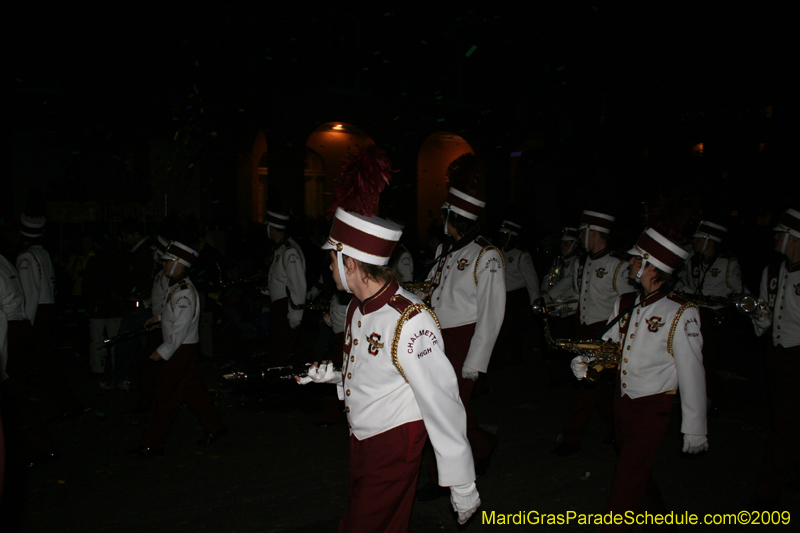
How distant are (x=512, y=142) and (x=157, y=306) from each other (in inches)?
662

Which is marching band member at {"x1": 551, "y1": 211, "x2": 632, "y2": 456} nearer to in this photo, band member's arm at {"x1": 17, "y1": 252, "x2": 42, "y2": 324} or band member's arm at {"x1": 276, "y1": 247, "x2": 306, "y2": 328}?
band member's arm at {"x1": 276, "y1": 247, "x2": 306, "y2": 328}

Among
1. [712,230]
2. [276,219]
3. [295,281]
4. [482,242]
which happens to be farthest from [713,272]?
[276,219]

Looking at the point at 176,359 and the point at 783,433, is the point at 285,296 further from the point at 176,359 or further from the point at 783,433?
the point at 783,433

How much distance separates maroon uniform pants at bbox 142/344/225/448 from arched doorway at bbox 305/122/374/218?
50.1ft

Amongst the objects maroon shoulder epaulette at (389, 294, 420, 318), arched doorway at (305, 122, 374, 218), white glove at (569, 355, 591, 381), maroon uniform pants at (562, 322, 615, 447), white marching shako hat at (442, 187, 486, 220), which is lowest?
maroon uniform pants at (562, 322, 615, 447)

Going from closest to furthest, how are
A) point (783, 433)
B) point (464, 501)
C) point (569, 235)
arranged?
point (464, 501)
point (783, 433)
point (569, 235)

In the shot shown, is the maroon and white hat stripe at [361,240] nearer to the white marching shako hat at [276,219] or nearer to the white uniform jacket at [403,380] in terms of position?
the white uniform jacket at [403,380]

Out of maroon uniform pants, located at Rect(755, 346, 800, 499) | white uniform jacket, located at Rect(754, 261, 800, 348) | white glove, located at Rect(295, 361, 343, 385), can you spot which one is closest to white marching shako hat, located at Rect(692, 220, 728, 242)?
white uniform jacket, located at Rect(754, 261, 800, 348)

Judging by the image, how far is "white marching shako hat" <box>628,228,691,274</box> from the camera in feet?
12.9

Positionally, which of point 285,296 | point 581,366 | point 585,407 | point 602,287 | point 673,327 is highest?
point 602,287

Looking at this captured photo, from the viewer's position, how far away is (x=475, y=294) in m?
4.86

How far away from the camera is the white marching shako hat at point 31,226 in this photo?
7.30 m

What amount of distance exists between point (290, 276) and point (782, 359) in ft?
16.5

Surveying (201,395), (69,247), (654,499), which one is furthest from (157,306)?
(69,247)
